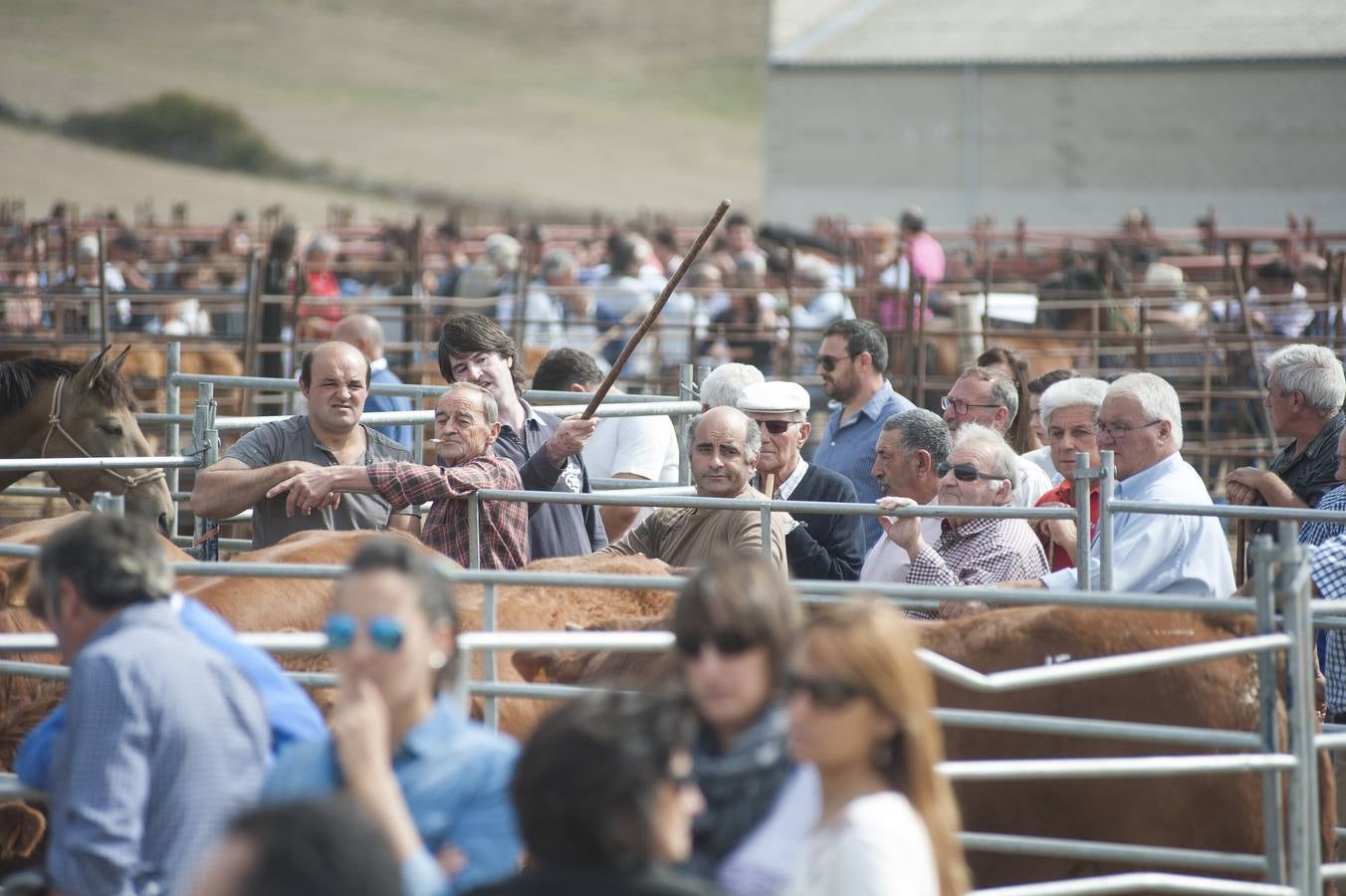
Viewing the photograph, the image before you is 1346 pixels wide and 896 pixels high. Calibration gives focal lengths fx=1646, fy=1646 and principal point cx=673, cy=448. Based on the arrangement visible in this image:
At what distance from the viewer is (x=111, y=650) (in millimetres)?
3002

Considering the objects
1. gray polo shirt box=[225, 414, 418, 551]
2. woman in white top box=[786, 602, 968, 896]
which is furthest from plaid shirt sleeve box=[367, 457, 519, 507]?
woman in white top box=[786, 602, 968, 896]

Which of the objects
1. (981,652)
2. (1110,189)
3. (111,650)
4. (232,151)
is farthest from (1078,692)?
(232,151)

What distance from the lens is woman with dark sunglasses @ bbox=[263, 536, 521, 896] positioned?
2738 millimetres

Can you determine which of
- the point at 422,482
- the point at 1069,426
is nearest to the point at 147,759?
the point at 422,482

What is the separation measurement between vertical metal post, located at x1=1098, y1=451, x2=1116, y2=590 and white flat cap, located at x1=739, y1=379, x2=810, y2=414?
1349mm

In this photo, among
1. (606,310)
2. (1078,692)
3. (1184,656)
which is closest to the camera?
(1184,656)

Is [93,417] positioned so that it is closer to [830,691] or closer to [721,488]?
[721,488]

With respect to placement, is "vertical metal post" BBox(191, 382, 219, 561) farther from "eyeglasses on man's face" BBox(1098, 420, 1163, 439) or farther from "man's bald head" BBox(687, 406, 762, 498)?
"eyeglasses on man's face" BBox(1098, 420, 1163, 439)

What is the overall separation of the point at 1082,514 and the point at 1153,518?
34cm

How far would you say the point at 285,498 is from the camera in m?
6.07

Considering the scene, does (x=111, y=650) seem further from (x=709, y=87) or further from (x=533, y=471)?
(x=709, y=87)

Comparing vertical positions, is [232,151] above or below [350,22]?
below

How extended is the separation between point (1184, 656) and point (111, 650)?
7.52 ft

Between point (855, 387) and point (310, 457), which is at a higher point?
point (855, 387)
